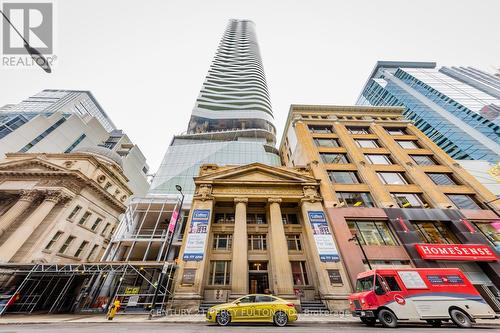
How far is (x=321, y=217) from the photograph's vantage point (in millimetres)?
20969

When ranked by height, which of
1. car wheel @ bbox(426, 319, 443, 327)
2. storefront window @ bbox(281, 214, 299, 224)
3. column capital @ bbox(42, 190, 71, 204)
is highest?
column capital @ bbox(42, 190, 71, 204)

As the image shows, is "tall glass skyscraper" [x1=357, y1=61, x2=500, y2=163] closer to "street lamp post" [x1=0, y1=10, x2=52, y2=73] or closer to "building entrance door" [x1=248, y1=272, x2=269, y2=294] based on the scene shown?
"building entrance door" [x1=248, y1=272, x2=269, y2=294]

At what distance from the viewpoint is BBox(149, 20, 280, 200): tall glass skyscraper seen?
1743 inches

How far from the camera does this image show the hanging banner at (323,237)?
18188 millimetres

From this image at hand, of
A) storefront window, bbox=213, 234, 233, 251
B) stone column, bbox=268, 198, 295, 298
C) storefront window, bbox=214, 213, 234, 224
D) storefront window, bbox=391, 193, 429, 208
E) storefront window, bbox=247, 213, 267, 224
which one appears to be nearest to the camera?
stone column, bbox=268, 198, 295, 298

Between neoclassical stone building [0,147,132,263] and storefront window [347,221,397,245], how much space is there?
33816 millimetres

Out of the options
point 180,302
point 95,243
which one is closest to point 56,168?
point 95,243

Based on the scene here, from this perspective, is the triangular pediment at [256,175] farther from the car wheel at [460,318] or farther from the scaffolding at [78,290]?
the car wheel at [460,318]

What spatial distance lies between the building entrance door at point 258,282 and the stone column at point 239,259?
267 cm

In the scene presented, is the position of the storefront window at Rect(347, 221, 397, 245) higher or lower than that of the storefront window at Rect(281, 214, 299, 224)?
lower

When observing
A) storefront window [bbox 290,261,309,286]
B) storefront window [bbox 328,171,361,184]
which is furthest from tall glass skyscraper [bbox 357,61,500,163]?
storefront window [bbox 290,261,309,286]

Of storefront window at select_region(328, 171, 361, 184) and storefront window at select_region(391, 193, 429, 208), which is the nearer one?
storefront window at select_region(391, 193, 429, 208)

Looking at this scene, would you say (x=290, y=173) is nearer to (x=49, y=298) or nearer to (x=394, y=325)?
(x=394, y=325)

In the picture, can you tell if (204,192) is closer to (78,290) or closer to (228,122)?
(78,290)
